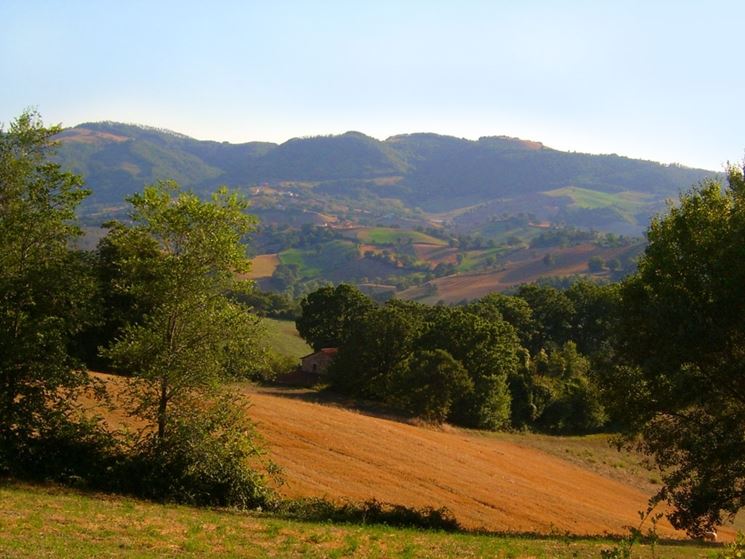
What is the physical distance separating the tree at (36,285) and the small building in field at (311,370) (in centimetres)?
5573

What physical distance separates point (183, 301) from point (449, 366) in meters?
43.0

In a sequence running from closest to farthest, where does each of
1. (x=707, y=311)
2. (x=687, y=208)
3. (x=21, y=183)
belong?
(x=707, y=311), (x=687, y=208), (x=21, y=183)

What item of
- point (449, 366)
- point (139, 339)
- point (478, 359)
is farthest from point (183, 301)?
point (478, 359)

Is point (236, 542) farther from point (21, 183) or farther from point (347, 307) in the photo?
point (347, 307)

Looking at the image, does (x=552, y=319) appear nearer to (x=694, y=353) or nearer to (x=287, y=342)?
(x=287, y=342)

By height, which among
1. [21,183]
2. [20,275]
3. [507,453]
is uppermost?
[21,183]

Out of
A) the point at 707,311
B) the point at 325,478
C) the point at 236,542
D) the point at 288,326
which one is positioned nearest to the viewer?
the point at 236,542

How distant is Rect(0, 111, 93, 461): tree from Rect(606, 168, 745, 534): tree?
64.8 ft

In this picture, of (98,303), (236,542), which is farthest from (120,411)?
(236,542)

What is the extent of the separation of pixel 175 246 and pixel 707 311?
60.6 feet

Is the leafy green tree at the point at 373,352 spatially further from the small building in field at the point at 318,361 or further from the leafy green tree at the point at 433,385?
the small building in field at the point at 318,361

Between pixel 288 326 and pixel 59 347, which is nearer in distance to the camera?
pixel 59 347

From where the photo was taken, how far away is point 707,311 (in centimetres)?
2159

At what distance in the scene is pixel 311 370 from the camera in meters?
84.4
